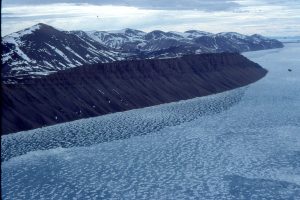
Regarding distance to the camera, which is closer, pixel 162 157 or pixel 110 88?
pixel 162 157

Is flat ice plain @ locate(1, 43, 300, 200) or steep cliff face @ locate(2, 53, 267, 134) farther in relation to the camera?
steep cliff face @ locate(2, 53, 267, 134)

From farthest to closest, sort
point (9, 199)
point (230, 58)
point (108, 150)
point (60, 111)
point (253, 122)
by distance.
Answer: point (230, 58) → point (60, 111) → point (253, 122) → point (108, 150) → point (9, 199)

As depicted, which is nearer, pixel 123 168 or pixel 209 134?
pixel 123 168

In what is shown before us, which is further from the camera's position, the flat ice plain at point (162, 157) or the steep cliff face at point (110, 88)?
the steep cliff face at point (110, 88)

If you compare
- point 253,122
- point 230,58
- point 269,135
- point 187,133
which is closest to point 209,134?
point 187,133

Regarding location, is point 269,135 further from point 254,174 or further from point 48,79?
point 48,79
